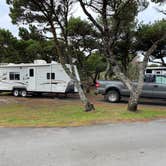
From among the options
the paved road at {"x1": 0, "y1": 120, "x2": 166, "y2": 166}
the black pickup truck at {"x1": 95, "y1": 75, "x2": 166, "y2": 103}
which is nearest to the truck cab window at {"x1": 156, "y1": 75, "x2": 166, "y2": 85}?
the black pickup truck at {"x1": 95, "y1": 75, "x2": 166, "y2": 103}

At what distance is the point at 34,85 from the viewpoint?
2288cm

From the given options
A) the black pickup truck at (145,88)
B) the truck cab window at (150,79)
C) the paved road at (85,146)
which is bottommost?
the paved road at (85,146)

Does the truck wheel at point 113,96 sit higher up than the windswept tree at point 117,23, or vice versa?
the windswept tree at point 117,23

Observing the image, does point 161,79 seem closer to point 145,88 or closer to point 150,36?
point 145,88

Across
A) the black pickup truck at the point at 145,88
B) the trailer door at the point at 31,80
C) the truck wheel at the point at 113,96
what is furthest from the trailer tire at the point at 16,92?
the truck wheel at the point at 113,96

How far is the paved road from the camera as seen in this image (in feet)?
20.4

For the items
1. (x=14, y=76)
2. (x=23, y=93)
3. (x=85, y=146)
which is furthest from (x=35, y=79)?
(x=85, y=146)

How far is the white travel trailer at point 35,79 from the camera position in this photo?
21.9 metres

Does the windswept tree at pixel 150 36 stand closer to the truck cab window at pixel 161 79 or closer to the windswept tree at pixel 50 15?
the truck cab window at pixel 161 79

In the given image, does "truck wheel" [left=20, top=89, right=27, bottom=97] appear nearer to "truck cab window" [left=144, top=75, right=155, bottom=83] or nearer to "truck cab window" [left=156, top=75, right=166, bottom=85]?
"truck cab window" [left=144, top=75, right=155, bottom=83]

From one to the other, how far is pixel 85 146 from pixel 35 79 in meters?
15.8

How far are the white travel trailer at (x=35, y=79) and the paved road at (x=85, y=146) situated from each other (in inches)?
473

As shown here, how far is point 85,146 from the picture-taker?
739 centimetres

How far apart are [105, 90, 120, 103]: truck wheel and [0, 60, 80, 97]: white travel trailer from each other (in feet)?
9.99
